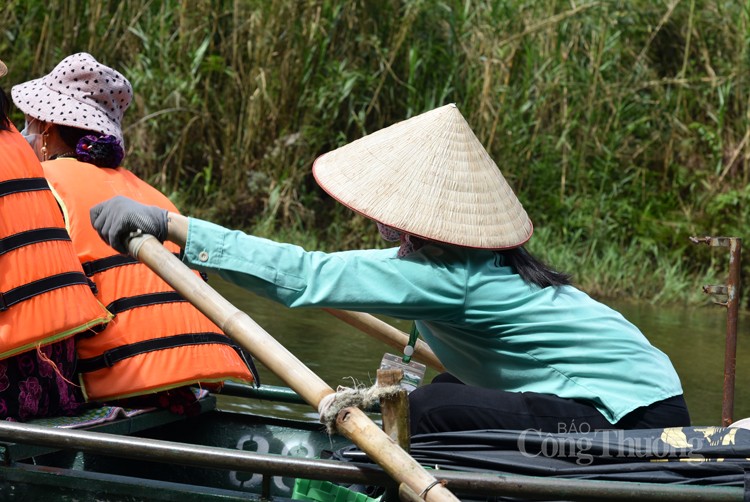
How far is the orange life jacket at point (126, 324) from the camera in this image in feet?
9.61

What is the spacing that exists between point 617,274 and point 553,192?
2.54 ft

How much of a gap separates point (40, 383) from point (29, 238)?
356 mm

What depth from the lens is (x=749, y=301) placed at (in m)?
7.36

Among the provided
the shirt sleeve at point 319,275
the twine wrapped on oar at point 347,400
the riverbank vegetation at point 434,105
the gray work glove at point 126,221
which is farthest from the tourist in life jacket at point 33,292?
the riverbank vegetation at point 434,105

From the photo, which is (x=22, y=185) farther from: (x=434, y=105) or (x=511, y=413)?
(x=434, y=105)

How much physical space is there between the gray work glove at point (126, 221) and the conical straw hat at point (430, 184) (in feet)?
1.30

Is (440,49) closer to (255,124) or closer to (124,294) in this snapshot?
(255,124)

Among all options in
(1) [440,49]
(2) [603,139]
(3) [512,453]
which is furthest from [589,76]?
(3) [512,453]

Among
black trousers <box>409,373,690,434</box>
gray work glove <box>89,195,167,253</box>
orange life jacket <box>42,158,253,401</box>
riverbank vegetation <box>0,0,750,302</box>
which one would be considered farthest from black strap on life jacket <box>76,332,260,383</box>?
riverbank vegetation <box>0,0,750,302</box>

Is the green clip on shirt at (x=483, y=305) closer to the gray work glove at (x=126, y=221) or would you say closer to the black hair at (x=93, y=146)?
the gray work glove at (x=126, y=221)

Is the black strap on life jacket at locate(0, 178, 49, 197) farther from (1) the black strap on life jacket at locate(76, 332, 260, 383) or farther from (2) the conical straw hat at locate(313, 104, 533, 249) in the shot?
(2) the conical straw hat at locate(313, 104, 533, 249)

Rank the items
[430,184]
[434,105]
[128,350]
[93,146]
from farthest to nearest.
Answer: [434,105]
[93,146]
[128,350]
[430,184]

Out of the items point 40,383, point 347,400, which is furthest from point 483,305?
point 40,383

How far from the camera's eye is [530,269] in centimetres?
255
